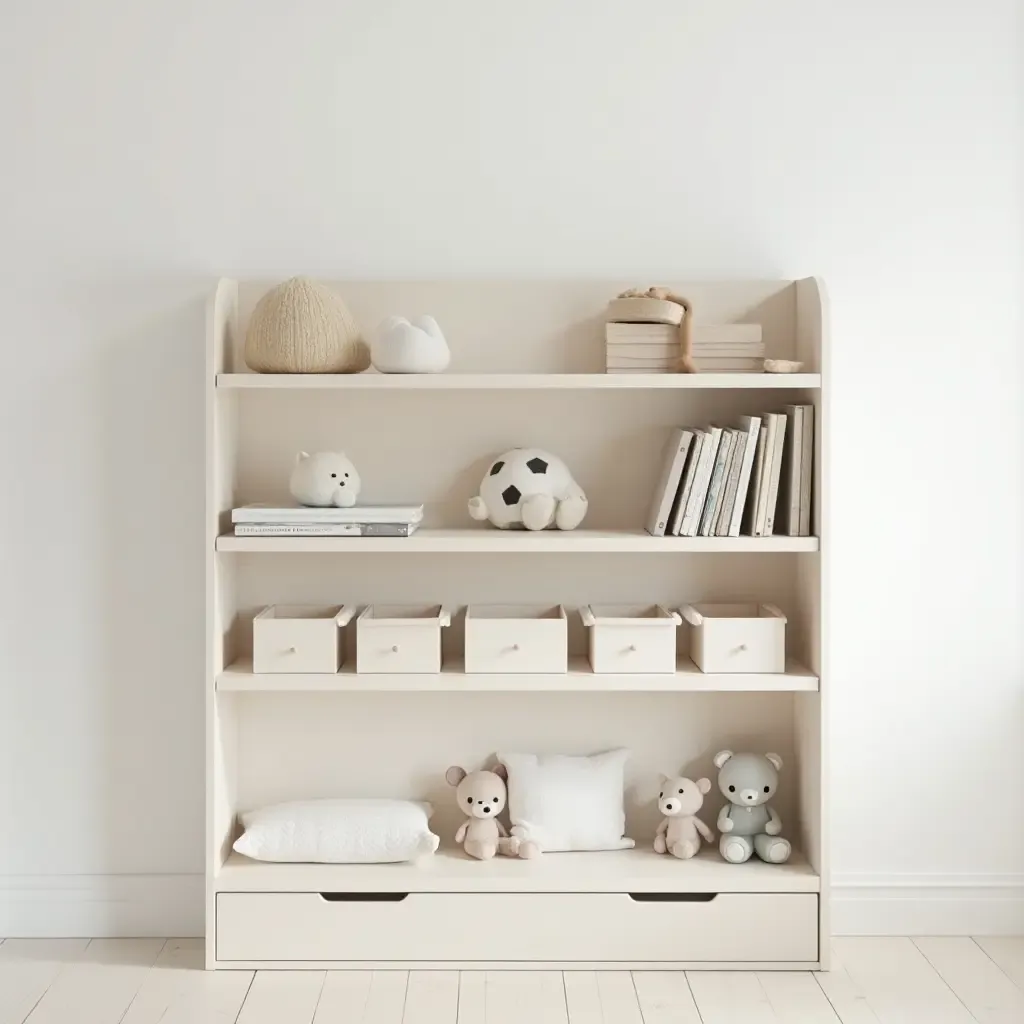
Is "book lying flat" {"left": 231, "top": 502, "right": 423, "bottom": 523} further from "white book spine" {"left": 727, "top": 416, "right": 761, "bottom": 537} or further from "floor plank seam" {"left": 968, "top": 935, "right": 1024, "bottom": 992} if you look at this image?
"floor plank seam" {"left": 968, "top": 935, "right": 1024, "bottom": 992}

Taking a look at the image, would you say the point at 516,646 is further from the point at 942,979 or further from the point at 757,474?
the point at 942,979

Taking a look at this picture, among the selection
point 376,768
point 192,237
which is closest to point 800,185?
point 192,237

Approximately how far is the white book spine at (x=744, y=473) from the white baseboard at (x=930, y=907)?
2.84 feet

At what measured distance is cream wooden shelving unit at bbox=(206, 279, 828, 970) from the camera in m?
2.46

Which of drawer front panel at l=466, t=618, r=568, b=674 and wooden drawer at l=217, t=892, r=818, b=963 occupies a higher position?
drawer front panel at l=466, t=618, r=568, b=674

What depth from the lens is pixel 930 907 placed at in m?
2.69

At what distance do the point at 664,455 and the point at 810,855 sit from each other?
0.88 m

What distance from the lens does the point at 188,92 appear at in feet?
8.60

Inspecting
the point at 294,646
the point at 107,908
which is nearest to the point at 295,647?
the point at 294,646

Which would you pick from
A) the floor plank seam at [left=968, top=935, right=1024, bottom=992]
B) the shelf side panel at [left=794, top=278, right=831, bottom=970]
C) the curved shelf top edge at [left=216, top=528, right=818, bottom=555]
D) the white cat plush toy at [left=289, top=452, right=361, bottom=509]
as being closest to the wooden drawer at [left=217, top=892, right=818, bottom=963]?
the shelf side panel at [left=794, top=278, right=831, bottom=970]

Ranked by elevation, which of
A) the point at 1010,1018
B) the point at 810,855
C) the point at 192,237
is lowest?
the point at 1010,1018

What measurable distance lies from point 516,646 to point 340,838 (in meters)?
0.54

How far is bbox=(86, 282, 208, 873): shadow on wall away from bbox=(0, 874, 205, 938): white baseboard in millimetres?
46

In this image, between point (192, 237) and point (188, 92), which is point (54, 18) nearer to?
point (188, 92)
